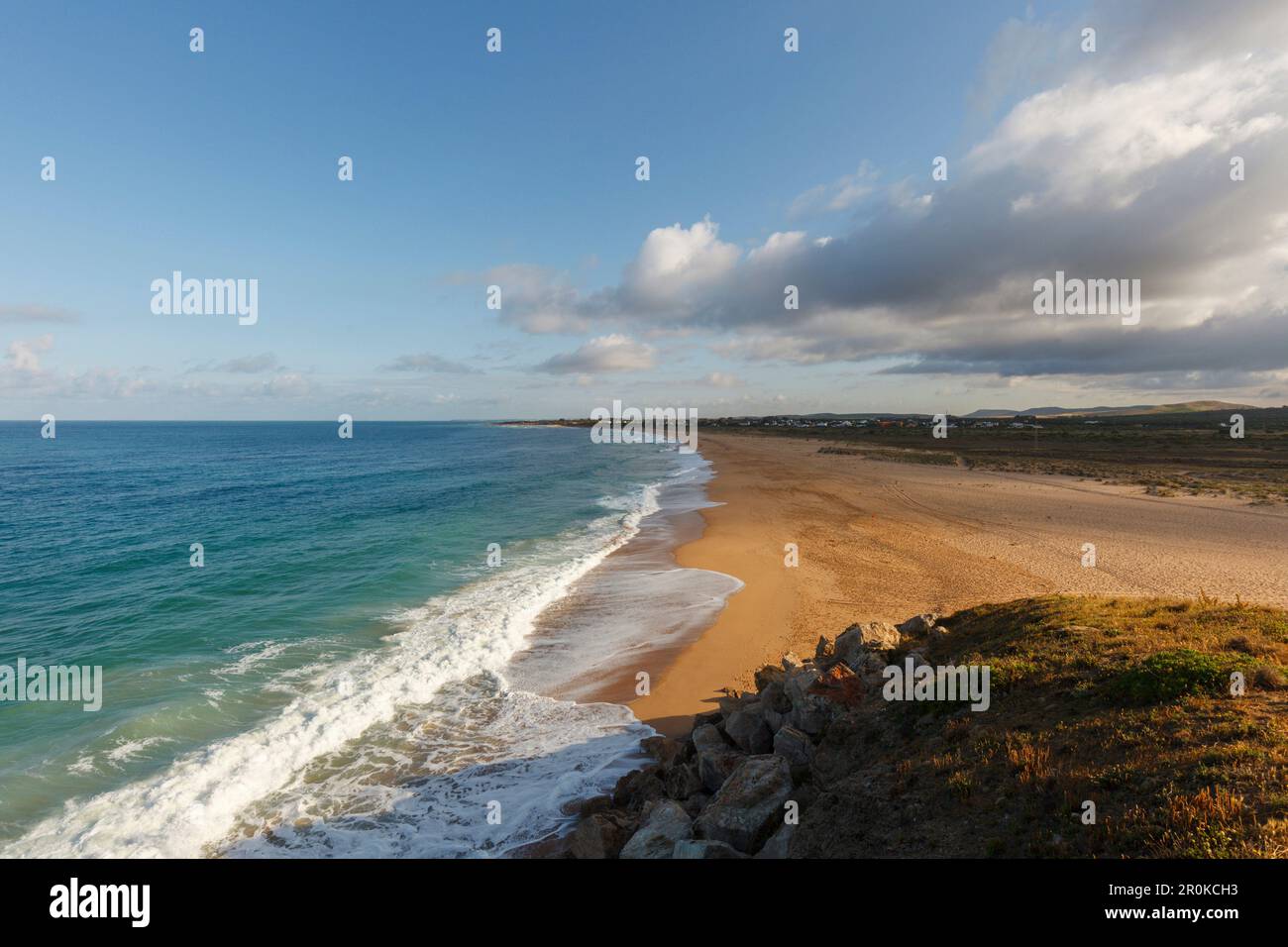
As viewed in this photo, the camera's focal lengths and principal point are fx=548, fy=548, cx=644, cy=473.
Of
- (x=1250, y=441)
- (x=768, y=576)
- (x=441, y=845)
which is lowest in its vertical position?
(x=441, y=845)

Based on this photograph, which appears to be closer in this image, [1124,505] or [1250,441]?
[1124,505]

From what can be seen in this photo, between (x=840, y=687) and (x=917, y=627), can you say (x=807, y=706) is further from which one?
(x=917, y=627)

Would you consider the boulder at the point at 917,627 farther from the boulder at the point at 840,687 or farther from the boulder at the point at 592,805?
the boulder at the point at 592,805

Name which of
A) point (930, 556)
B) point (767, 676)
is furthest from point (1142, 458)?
point (767, 676)

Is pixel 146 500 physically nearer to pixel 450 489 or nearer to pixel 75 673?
pixel 450 489

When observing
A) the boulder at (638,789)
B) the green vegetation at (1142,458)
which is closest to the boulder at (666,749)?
the boulder at (638,789)

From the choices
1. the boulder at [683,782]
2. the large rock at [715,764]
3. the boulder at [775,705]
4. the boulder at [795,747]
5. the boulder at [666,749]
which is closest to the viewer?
the boulder at [795,747]
